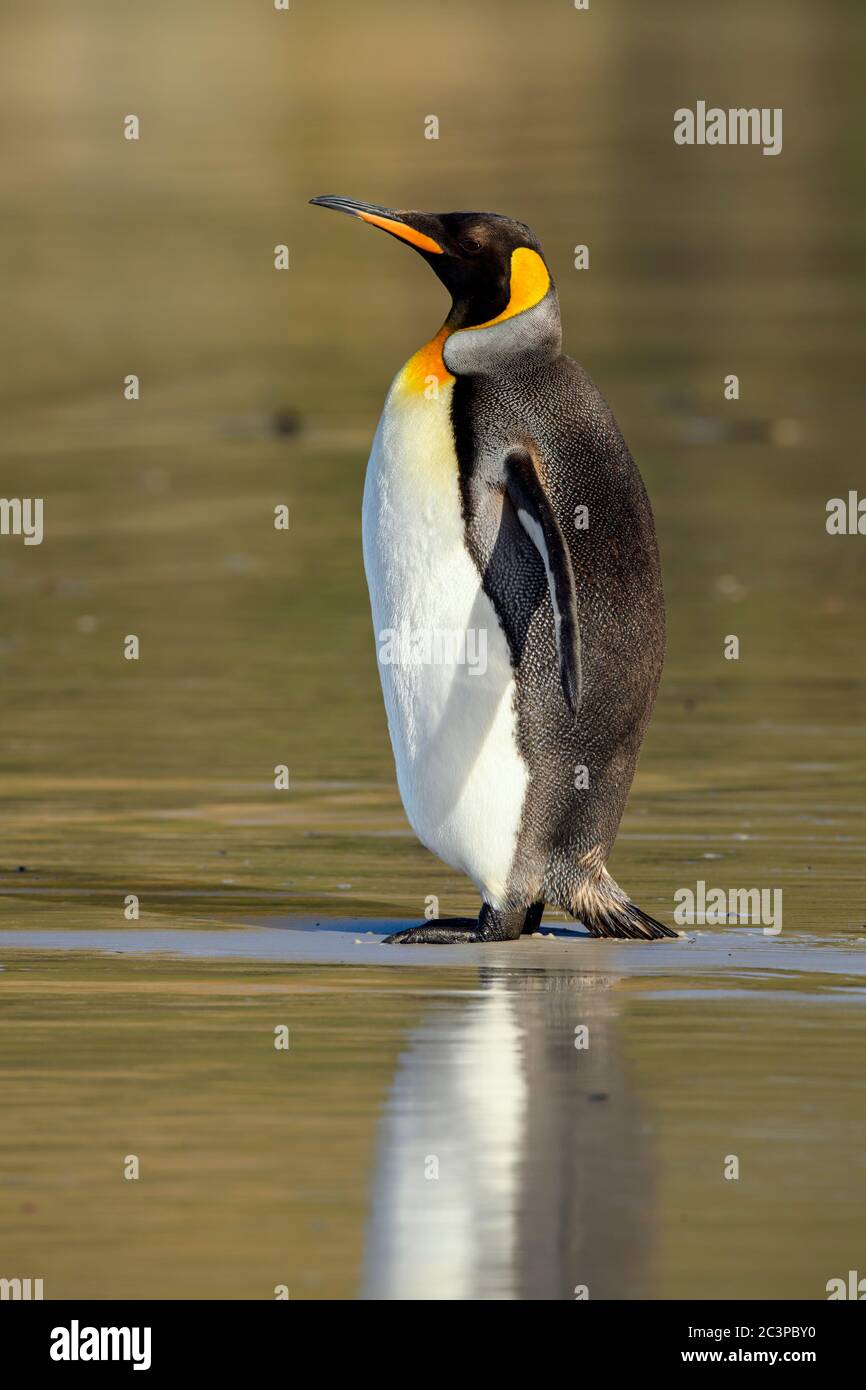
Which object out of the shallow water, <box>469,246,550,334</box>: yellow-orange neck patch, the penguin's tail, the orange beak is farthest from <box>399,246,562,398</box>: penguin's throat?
the shallow water

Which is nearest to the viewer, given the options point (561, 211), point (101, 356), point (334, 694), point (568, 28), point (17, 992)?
point (17, 992)

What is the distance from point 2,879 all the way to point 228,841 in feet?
2.48

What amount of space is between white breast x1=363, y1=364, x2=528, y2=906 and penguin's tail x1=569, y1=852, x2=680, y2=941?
17cm

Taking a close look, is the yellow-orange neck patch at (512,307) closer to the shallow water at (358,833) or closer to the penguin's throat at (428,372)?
the penguin's throat at (428,372)

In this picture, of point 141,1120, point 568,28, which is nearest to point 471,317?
point 141,1120

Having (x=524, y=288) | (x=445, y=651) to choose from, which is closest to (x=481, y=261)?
(x=524, y=288)

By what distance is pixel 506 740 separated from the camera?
24.0 ft

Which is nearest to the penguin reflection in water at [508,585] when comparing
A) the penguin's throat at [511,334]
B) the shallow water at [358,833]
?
the penguin's throat at [511,334]

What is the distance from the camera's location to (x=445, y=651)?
7.32 meters

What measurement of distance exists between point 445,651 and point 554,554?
423 mm

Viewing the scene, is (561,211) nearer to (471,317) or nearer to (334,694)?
(334,694)

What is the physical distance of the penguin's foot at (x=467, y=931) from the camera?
7180mm

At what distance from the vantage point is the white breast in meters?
7.28

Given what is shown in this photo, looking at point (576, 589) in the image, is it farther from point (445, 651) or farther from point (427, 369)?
point (427, 369)
